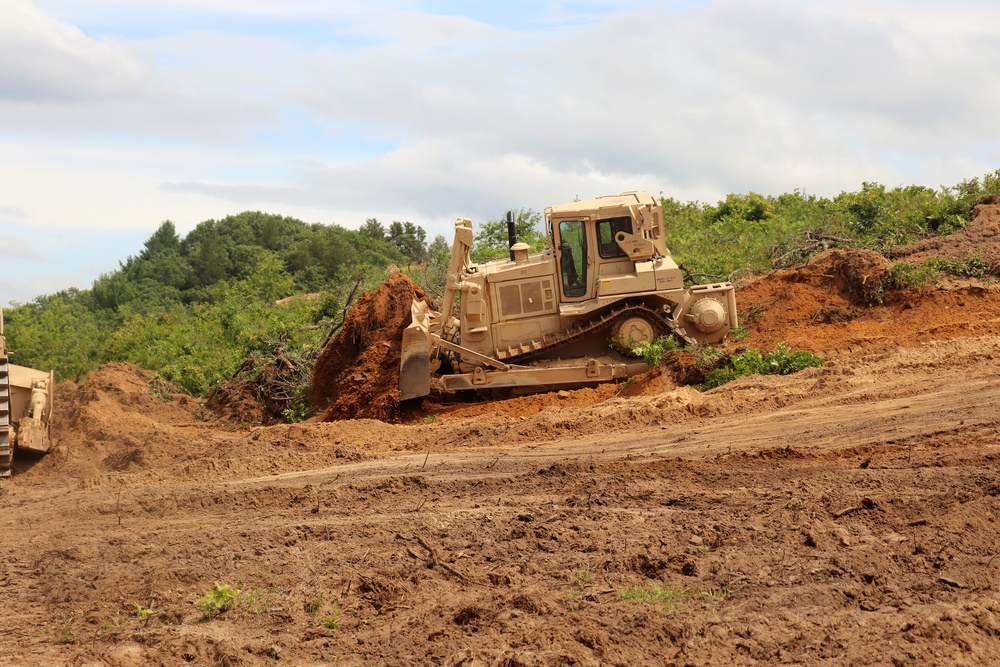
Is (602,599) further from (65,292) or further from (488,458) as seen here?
(65,292)

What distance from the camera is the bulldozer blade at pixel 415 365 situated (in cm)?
1388

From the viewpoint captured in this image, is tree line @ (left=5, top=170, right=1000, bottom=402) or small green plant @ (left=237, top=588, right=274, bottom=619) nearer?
small green plant @ (left=237, top=588, right=274, bottom=619)

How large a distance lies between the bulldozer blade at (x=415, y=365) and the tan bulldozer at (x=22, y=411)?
14.6ft

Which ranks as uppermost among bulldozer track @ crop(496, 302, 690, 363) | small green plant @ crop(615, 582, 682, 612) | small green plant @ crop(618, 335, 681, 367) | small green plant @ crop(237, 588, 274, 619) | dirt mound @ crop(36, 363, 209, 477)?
bulldozer track @ crop(496, 302, 690, 363)

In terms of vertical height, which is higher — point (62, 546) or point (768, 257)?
point (768, 257)

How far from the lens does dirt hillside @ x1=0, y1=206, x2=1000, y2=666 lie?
597 centimetres

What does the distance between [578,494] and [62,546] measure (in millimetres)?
4287

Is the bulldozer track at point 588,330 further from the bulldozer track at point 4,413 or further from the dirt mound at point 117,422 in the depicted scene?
the bulldozer track at point 4,413

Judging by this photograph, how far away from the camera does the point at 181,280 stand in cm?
4441

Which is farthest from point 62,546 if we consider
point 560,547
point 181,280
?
point 181,280

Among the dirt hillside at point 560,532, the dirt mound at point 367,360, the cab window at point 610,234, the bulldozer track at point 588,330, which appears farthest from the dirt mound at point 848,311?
the dirt mound at point 367,360

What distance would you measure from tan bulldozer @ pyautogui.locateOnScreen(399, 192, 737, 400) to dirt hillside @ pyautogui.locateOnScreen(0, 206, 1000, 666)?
1087 millimetres

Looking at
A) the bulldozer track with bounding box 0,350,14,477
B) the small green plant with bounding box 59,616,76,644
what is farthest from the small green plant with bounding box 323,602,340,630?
the bulldozer track with bounding box 0,350,14,477

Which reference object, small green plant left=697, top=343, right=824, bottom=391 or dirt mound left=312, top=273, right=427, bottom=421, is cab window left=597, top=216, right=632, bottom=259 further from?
dirt mound left=312, top=273, right=427, bottom=421
